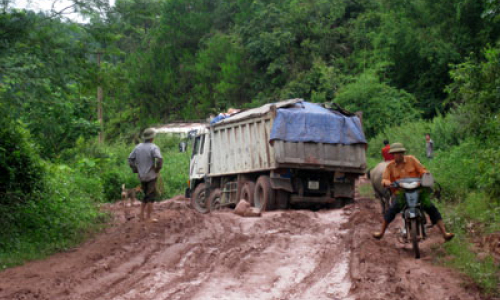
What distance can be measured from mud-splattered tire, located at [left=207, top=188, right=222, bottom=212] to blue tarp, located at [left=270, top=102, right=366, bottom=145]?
428 centimetres

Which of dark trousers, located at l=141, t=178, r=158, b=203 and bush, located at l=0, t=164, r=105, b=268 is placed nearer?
bush, located at l=0, t=164, r=105, b=268

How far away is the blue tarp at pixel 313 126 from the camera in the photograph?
50.1 ft

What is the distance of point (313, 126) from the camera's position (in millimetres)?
15562

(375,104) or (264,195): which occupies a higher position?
(375,104)

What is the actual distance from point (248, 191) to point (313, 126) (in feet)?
8.63

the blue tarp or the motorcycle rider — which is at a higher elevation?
the blue tarp

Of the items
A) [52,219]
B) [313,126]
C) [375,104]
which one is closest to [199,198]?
[313,126]

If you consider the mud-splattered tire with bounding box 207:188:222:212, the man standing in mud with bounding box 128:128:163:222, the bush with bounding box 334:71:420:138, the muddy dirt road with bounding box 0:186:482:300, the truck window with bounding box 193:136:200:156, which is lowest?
the muddy dirt road with bounding box 0:186:482:300

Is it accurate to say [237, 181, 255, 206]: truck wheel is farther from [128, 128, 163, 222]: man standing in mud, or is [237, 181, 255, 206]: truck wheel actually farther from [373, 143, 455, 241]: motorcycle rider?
[373, 143, 455, 241]: motorcycle rider

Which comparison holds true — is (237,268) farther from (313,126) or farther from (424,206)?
(313,126)

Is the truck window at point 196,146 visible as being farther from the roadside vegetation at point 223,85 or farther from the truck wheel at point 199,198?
the roadside vegetation at point 223,85

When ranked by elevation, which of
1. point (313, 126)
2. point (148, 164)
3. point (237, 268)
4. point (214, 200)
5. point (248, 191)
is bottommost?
point (237, 268)

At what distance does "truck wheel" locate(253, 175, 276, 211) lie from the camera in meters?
15.6

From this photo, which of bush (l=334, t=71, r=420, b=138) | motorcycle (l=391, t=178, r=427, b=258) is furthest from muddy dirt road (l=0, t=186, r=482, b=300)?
bush (l=334, t=71, r=420, b=138)
